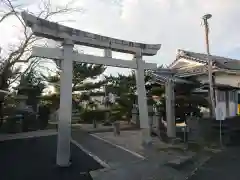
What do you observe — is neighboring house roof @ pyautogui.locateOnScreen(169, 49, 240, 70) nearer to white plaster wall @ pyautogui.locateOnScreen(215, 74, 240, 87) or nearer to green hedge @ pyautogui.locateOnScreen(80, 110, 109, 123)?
white plaster wall @ pyautogui.locateOnScreen(215, 74, 240, 87)

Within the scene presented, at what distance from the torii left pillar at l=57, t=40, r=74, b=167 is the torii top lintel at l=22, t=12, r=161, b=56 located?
347 millimetres

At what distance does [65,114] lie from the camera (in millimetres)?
8523

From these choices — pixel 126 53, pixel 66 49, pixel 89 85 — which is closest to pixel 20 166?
pixel 66 49

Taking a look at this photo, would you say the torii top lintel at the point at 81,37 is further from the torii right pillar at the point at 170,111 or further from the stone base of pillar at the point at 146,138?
the torii right pillar at the point at 170,111

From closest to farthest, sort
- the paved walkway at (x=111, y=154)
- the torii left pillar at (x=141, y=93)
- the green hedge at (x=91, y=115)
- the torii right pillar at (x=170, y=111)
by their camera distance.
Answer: the paved walkway at (x=111, y=154) < the torii left pillar at (x=141, y=93) < the torii right pillar at (x=170, y=111) < the green hedge at (x=91, y=115)

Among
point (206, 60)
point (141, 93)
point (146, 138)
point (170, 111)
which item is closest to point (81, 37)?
point (141, 93)

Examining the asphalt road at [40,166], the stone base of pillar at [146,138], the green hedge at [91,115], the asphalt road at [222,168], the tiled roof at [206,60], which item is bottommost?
the asphalt road at [222,168]

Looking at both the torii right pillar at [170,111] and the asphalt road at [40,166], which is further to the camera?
the torii right pillar at [170,111]

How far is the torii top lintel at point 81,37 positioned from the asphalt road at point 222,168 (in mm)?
4987

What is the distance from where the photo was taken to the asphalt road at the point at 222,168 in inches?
300

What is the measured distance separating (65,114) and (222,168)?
530 centimetres

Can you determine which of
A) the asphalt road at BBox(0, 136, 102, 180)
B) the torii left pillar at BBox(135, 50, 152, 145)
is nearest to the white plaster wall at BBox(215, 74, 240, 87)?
the torii left pillar at BBox(135, 50, 152, 145)

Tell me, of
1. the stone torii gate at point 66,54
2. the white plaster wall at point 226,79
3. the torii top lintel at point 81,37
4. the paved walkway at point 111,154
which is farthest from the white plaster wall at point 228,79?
the stone torii gate at point 66,54

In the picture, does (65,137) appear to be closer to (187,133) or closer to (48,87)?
(187,133)
